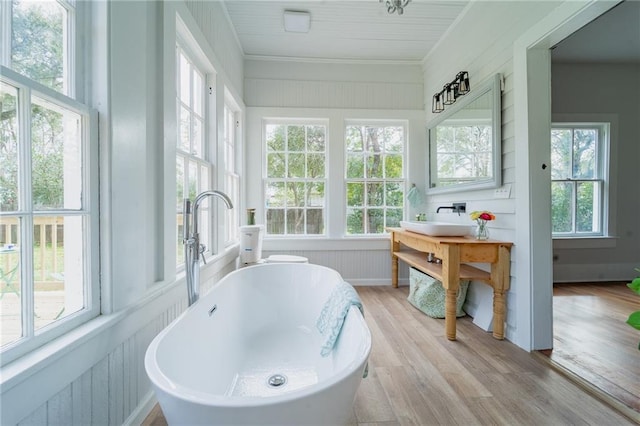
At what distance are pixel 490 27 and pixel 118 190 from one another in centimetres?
298

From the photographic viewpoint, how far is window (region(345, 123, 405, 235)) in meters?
3.51

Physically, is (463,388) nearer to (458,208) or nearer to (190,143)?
(458,208)

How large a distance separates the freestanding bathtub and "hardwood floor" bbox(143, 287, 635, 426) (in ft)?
1.17

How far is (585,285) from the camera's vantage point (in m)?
3.34

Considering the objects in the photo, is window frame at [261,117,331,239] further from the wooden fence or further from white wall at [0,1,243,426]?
the wooden fence

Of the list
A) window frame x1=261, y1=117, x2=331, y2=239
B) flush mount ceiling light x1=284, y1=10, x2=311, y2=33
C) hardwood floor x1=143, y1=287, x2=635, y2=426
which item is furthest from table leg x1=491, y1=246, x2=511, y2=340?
flush mount ceiling light x1=284, y1=10, x2=311, y2=33

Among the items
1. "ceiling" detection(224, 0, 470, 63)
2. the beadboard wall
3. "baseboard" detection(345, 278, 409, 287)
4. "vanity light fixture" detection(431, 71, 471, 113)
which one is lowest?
"baseboard" detection(345, 278, 409, 287)

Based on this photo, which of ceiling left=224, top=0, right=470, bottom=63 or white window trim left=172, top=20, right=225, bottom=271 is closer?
white window trim left=172, top=20, right=225, bottom=271

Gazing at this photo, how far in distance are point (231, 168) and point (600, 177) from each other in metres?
4.59

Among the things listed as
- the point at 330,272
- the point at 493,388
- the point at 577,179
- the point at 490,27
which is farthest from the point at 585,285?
the point at 330,272

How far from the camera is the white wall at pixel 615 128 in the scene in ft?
11.1

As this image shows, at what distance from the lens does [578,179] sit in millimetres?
3438

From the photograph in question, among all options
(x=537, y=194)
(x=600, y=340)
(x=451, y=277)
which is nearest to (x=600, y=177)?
(x=600, y=340)

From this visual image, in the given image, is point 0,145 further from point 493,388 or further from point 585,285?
point 585,285
